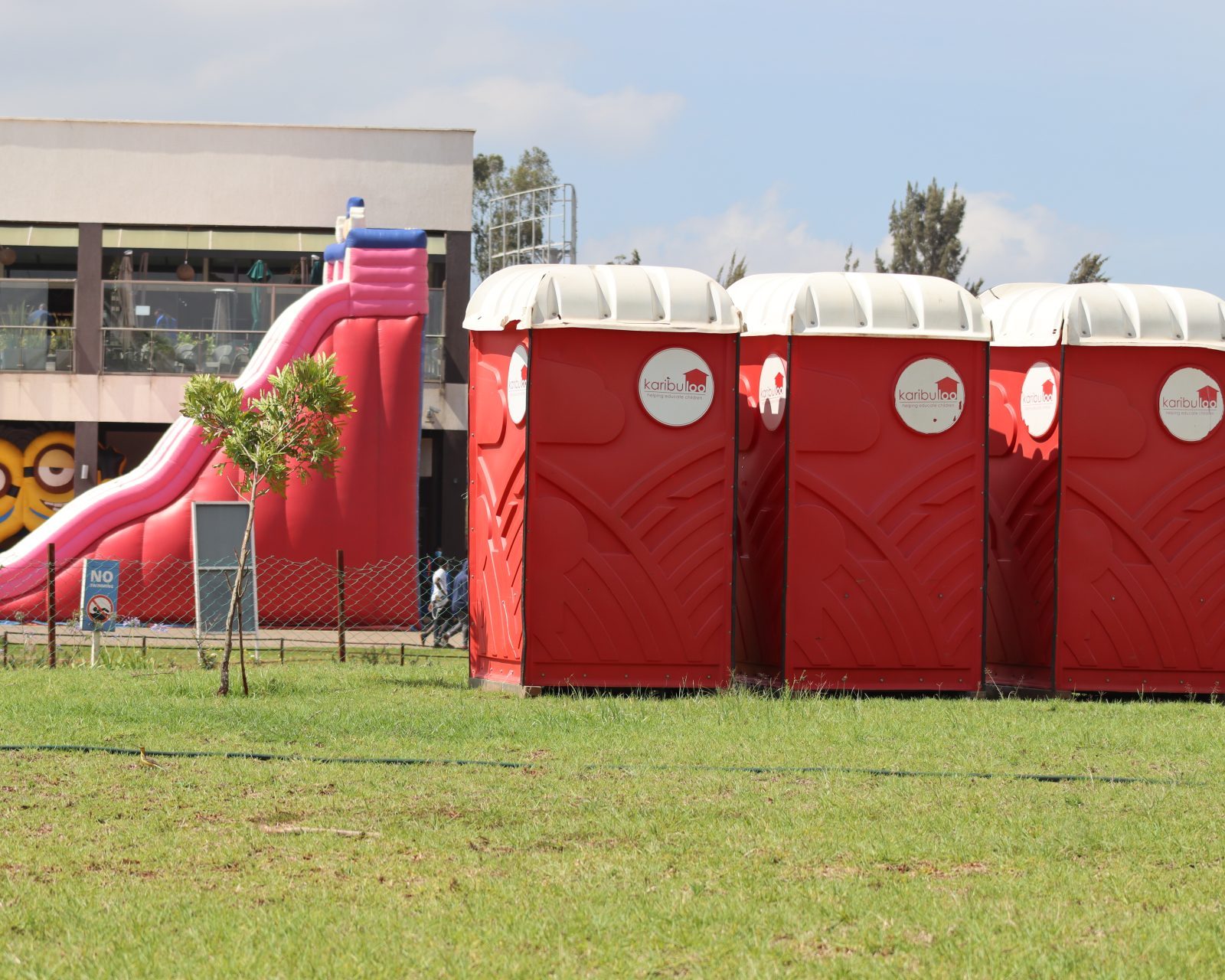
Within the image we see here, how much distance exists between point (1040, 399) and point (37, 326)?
18.5m

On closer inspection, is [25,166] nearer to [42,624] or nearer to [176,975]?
[42,624]

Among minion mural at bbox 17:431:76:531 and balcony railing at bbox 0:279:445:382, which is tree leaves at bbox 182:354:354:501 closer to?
balcony railing at bbox 0:279:445:382

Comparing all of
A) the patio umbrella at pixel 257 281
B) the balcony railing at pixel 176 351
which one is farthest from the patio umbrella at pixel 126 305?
the patio umbrella at pixel 257 281

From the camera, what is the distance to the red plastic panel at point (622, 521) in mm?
12523

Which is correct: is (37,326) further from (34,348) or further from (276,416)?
(276,416)

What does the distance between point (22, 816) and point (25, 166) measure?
23.0 metres

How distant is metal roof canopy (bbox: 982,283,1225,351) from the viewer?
13.2 m

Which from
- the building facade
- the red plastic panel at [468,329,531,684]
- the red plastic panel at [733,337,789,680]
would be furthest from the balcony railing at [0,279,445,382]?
the red plastic panel at [733,337,789,680]

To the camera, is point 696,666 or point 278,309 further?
point 278,309

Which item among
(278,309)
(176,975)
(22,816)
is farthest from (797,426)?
(278,309)

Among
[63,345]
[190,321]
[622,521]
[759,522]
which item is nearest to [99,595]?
[622,521]

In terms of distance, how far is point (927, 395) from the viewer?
1307 cm

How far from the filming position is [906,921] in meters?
5.61

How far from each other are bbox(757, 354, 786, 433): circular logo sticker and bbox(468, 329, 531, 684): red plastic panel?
221 cm
